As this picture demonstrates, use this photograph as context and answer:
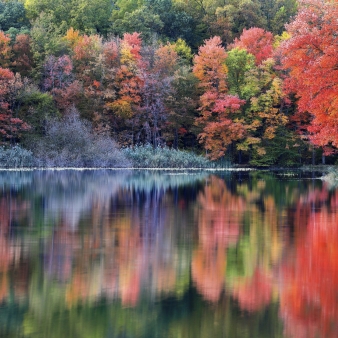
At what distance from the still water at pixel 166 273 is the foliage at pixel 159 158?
27833 mm

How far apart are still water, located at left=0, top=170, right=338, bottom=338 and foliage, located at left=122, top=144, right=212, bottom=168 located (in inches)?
1096

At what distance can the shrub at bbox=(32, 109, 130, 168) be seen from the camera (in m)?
43.6

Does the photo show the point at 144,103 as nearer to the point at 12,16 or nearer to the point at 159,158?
the point at 159,158

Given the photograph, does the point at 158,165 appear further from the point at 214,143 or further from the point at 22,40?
the point at 22,40

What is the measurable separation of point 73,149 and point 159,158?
6205 millimetres

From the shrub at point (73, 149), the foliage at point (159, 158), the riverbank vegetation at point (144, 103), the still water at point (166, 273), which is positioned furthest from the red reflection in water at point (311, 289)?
the foliage at point (159, 158)

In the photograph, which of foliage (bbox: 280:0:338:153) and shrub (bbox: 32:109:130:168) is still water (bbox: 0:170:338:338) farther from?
shrub (bbox: 32:109:130:168)

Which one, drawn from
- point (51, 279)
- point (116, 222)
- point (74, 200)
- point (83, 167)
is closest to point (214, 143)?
point (83, 167)

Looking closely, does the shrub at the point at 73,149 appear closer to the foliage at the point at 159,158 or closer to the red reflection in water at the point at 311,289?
the foliage at the point at 159,158

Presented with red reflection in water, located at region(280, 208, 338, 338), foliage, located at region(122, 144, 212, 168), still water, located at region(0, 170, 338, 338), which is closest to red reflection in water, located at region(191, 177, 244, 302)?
still water, located at region(0, 170, 338, 338)

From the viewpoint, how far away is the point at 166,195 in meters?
22.5

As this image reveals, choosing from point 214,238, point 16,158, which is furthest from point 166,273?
point 16,158

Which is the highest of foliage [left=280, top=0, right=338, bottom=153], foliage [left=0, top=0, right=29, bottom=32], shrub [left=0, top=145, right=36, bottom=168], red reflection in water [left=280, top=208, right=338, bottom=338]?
foliage [left=0, top=0, right=29, bottom=32]

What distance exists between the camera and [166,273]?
9094 mm
